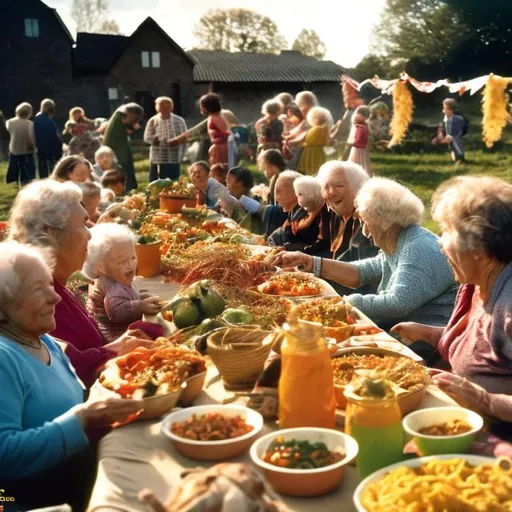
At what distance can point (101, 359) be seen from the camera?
9.07 feet

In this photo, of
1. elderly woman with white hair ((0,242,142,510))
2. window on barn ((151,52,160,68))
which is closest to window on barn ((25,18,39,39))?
window on barn ((151,52,160,68))

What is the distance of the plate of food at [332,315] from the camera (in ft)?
9.00

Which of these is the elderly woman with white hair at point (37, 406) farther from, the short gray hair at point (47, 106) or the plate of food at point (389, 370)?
the short gray hair at point (47, 106)

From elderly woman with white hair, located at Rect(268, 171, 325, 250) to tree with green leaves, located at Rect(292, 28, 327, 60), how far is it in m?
60.7

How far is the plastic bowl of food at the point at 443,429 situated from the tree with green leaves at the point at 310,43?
65.0 m

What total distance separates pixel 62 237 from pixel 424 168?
1415 cm

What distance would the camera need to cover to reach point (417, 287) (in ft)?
11.5

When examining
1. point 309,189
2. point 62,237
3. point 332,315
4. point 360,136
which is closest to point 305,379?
point 332,315

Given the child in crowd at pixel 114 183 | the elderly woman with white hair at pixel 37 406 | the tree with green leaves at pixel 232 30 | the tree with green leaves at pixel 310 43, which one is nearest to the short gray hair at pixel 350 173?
the elderly woman with white hair at pixel 37 406

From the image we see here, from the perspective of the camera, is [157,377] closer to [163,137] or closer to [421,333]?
[421,333]

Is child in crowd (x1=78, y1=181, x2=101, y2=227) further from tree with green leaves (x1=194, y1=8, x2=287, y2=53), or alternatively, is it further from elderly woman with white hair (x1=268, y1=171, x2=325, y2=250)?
tree with green leaves (x1=194, y1=8, x2=287, y2=53)

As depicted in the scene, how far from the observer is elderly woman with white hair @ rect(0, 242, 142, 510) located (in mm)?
1978

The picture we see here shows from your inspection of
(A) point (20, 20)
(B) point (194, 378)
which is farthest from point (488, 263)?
(A) point (20, 20)

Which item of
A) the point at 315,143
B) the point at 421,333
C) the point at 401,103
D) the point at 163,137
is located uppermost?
the point at 401,103
